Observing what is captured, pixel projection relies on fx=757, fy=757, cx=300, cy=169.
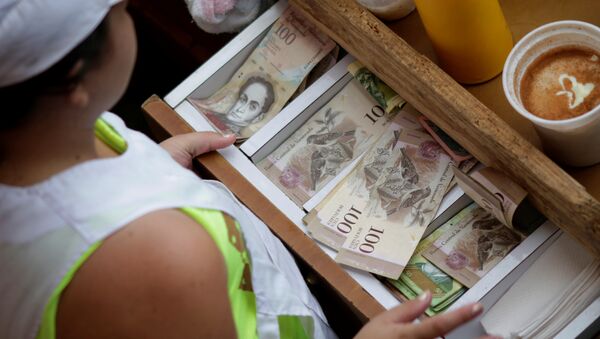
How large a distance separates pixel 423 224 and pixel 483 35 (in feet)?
1.00

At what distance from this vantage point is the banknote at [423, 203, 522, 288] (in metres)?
1.17

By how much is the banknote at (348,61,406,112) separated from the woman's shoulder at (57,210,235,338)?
55 cm

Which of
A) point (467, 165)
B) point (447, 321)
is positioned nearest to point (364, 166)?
point (467, 165)

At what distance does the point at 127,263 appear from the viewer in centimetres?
76

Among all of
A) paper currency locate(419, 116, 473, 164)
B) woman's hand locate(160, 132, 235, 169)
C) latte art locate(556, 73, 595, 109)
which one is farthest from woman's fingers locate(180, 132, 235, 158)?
latte art locate(556, 73, 595, 109)

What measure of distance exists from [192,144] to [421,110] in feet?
1.22

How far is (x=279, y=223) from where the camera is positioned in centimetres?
121

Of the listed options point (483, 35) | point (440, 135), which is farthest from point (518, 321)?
point (483, 35)

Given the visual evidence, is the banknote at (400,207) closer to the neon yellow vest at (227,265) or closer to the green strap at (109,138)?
the neon yellow vest at (227,265)

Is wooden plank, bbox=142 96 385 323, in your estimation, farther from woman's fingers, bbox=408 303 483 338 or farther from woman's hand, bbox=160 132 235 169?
woman's fingers, bbox=408 303 483 338

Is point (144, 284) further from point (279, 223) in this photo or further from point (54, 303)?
point (279, 223)

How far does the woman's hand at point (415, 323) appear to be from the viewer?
0.91m

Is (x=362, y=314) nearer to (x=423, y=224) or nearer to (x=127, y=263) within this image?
(x=423, y=224)

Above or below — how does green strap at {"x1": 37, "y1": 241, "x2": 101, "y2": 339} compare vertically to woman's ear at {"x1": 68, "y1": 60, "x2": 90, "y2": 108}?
below
